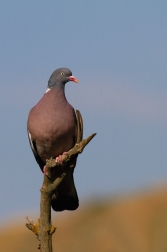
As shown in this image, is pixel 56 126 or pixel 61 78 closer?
pixel 56 126

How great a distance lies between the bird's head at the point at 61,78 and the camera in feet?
24.4

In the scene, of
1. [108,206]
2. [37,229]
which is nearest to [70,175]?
[37,229]

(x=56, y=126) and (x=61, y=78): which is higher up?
(x=61, y=78)

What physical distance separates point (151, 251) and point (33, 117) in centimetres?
1403

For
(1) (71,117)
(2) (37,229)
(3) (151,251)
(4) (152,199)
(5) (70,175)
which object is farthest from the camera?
(4) (152,199)

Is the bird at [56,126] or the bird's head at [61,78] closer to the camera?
the bird at [56,126]

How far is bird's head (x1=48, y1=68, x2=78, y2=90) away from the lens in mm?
7441

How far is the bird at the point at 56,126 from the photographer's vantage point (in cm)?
701

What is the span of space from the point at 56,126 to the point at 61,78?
27.1 inches

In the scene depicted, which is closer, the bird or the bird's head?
the bird

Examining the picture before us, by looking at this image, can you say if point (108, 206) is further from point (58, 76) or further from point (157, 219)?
point (58, 76)

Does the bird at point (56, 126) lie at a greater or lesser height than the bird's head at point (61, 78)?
lesser

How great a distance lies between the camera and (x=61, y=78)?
7.46 m

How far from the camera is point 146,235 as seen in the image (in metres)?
21.0
